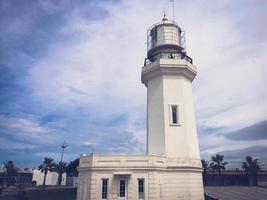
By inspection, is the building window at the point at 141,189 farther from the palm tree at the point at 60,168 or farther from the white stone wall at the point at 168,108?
the palm tree at the point at 60,168

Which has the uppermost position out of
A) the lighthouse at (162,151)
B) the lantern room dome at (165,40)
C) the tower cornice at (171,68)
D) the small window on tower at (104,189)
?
the lantern room dome at (165,40)

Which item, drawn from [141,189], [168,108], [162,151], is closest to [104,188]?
[141,189]

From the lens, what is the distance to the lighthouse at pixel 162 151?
19594 mm

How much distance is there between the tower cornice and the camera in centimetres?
2362

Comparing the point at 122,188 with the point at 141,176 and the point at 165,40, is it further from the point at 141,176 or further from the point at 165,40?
the point at 165,40

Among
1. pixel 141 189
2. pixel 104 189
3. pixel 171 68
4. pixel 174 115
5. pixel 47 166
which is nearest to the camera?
pixel 104 189

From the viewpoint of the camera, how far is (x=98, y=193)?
1920 centimetres

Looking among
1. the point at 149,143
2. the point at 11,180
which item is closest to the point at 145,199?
the point at 149,143

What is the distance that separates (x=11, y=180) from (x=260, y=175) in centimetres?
6190

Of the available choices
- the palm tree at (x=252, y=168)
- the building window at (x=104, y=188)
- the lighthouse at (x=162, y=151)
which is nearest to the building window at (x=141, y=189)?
the lighthouse at (x=162, y=151)

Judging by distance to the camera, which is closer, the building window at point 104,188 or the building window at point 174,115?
the building window at point 104,188

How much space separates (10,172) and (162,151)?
2495 inches

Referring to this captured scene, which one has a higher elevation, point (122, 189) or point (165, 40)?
point (165, 40)

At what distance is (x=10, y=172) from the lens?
70.1m
